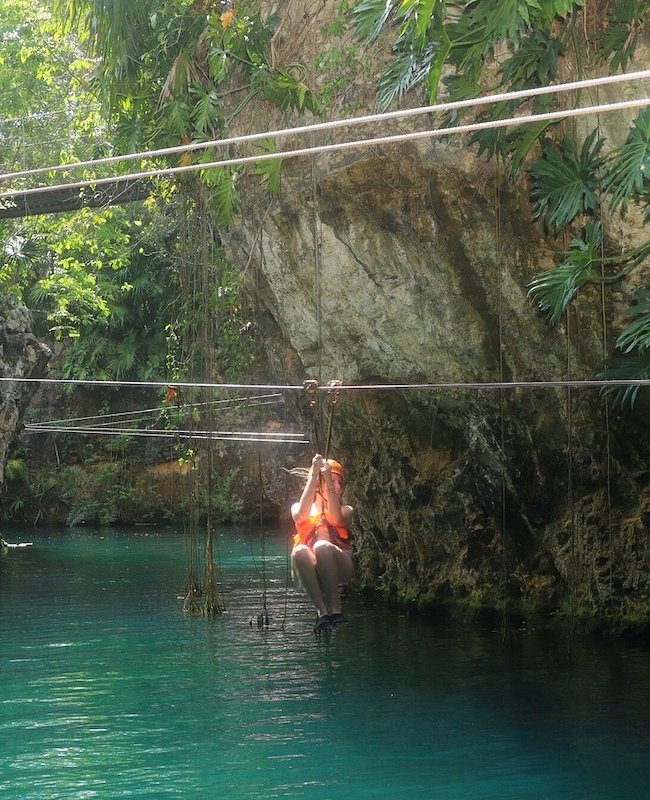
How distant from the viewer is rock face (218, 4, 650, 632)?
33.1 feet

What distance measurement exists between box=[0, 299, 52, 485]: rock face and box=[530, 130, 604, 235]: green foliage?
10.3 meters

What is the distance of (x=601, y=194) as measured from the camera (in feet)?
29.1

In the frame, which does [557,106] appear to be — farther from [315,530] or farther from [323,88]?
[315,530]

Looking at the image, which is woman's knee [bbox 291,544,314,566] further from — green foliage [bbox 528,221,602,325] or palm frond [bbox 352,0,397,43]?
palm frond [bbox 352,0,397,43]

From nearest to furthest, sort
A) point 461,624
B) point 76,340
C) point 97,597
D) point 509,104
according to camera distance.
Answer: point 509,104
point 461,624
point 97,597
point 76,340

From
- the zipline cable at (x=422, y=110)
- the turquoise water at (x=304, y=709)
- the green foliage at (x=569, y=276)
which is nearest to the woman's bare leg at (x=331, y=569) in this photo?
the turquoise water at (x=304, y=709)

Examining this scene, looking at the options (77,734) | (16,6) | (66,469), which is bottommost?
(77,734)

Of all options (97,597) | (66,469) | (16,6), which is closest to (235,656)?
(97,597)

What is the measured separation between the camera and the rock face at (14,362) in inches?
679

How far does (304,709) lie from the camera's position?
778 cm

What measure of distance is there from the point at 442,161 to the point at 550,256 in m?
1.18

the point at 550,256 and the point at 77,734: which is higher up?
the point at 550,256

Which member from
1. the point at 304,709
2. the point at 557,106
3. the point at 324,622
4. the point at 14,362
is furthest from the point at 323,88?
the point at 14,362

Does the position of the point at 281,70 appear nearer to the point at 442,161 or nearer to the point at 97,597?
the point at 442,161
